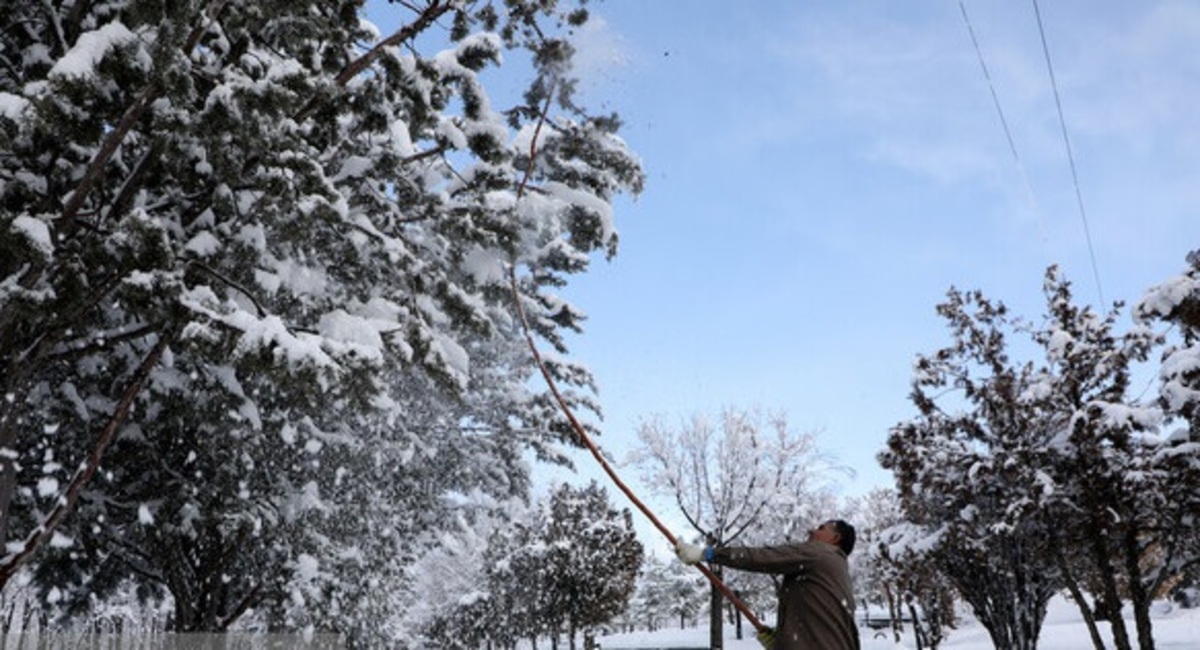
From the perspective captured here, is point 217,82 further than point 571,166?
No

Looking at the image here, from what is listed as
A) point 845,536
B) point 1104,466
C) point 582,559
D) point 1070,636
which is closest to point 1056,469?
point 1104,466

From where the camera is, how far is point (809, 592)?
470cm

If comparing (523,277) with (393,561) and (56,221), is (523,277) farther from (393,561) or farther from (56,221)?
(56,221)

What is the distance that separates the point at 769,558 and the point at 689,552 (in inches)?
16.9

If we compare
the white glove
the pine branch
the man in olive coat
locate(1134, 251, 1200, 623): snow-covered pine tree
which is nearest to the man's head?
the man in olive coat

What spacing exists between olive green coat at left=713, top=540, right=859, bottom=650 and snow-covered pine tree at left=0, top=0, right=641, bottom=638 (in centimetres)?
256

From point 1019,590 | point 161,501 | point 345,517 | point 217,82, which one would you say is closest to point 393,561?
point 345,517

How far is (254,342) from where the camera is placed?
5102mm

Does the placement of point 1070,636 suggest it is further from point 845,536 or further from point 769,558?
point 769,558

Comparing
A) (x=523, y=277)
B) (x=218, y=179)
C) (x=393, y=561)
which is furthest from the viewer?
(x=523, y=277)

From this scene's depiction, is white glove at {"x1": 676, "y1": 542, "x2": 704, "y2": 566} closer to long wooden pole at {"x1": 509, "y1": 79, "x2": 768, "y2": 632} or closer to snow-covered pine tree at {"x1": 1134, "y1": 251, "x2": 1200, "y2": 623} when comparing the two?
long wooden pole at {"x1": 509, "y1": 79, "x2": 768, "y2": 632}

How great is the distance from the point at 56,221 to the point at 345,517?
6.27 meters

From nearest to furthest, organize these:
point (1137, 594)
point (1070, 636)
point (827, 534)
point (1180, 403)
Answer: point (827, 534)
point (1180, 403)
point (1137, 594)
point (1070, 636)

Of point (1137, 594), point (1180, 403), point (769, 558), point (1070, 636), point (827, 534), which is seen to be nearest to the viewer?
point (769, 558)
